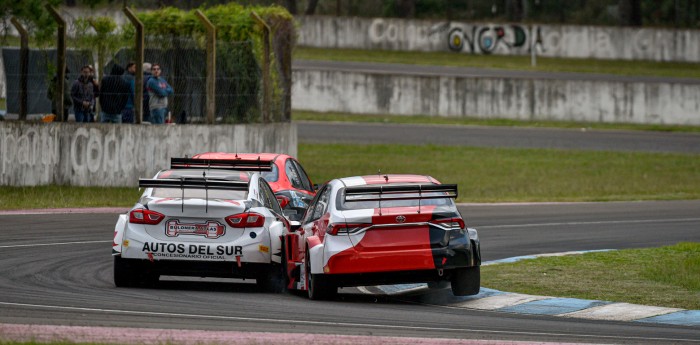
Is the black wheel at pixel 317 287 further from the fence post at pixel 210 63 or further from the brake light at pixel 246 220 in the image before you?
the fence post at pixel 210 63

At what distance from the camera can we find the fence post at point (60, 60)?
79.8 feet

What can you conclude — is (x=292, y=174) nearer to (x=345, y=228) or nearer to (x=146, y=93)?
(x=345, y=228)

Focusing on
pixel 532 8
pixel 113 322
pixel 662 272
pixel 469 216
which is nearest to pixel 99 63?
pixel 469 216

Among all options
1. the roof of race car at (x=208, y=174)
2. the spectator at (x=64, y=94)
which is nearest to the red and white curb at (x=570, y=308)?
the roof of race car at (x=208, y=174)

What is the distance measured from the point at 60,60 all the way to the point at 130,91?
4.87 ft

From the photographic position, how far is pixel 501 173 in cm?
3244

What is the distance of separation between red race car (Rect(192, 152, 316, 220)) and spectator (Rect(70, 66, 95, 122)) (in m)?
7.12

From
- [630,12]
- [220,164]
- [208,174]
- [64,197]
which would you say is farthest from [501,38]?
[208,174]

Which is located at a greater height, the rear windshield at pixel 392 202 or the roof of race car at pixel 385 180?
the roof of race car at pixel 385 180

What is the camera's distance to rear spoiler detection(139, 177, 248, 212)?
1342 centimetres

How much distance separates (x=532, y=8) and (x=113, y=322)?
2330 inches

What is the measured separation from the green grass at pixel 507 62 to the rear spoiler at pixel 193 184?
40.0m

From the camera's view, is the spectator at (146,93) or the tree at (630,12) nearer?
the spectator at (146,93)

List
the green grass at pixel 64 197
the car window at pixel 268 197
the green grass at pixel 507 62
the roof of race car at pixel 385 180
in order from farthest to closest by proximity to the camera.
A: the green grass at pixel 507 62, the green grass at pixel 64 197, the car window at pixel 268 197, the roof of race car at pixel 385 180
